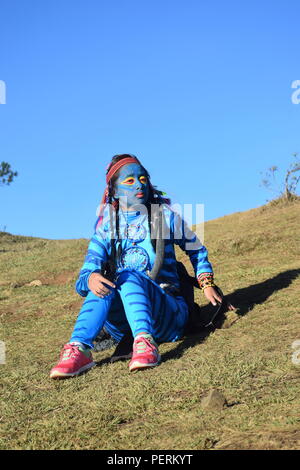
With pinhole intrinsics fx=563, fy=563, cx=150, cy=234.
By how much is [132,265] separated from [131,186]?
A: 70cm

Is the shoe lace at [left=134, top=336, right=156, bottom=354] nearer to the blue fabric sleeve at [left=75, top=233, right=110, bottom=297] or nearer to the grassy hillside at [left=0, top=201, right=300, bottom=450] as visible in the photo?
the grassy hillside at [left=0, top=201, right=300, bottom=450]

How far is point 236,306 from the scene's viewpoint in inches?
233

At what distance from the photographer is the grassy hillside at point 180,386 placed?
2.75m

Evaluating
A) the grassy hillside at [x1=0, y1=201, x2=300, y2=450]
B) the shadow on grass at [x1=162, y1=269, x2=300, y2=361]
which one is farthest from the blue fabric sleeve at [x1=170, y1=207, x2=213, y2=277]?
the grassy hillside at [x1=0, y1=201, x2=300, y2=450]

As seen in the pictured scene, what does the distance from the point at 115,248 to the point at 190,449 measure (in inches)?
100.0

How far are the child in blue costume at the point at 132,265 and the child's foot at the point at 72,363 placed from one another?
0.11 feet

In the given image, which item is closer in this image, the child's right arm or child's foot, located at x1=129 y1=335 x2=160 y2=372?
child's foot, located at x1=129 y1=335 x2=160 y2=372

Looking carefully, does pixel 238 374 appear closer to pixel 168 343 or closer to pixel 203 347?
pixel 203 347

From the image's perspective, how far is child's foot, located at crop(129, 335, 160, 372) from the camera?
13.2 ft

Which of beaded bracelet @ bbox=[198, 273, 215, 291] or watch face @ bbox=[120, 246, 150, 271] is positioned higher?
watch face @ bbox=[120, 246, 150, 271]

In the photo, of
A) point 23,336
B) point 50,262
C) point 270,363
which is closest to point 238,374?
point 270,363

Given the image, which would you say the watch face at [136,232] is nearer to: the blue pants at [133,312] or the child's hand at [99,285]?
the blue pants at [133,312]

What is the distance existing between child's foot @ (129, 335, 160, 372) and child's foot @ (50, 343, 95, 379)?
0.39 m

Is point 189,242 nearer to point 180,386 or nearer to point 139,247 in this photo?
Answer: point 139,247
